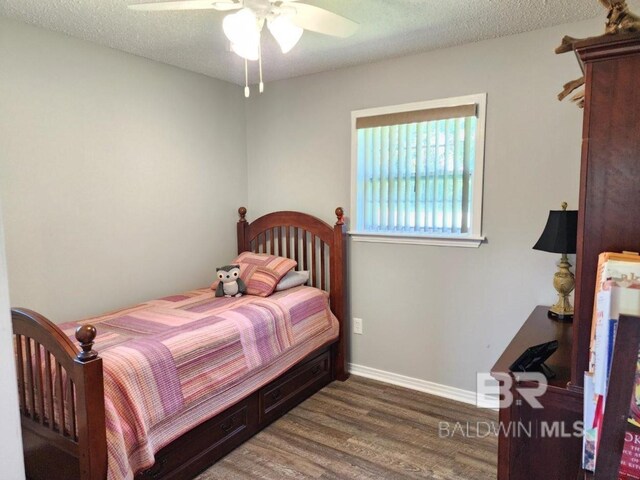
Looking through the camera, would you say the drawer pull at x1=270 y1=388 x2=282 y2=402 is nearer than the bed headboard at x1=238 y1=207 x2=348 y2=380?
Yes

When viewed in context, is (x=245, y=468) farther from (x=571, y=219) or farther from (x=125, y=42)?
(x=125, y=42)

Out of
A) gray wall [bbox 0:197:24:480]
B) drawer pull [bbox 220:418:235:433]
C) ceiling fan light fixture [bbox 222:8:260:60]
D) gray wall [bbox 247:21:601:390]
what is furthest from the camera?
gray wall [bbox 247:21:601:390]

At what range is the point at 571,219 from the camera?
2061mm

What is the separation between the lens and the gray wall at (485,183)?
2.47 meters

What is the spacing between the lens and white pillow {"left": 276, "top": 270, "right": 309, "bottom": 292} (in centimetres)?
308

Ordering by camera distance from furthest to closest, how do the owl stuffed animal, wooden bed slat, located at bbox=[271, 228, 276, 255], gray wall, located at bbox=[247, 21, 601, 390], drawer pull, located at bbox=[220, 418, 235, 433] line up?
wooden bed slat, located at bbox=[271, 228, 276, 255] → the owl stuffed animal → gray wall, located at bbox=[247, 21, 601, 390] → drawer pull, located at bbox=[220, 418, 235, 433]

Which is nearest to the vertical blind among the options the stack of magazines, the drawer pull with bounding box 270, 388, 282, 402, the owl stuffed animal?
the owl stuffed animal

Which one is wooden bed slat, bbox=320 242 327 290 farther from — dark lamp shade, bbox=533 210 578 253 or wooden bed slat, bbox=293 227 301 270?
dark lamp shade, bbox=533 210 578 253

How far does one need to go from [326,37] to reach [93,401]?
2.21 metres

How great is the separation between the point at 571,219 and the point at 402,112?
4.31 feet

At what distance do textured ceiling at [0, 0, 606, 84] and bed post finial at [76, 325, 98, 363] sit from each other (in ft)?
5.10

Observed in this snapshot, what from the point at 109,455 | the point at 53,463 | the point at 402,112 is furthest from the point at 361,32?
the point at 53,463

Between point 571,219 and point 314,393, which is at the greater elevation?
point 571,219

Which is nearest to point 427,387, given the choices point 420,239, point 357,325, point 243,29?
point 357,325
